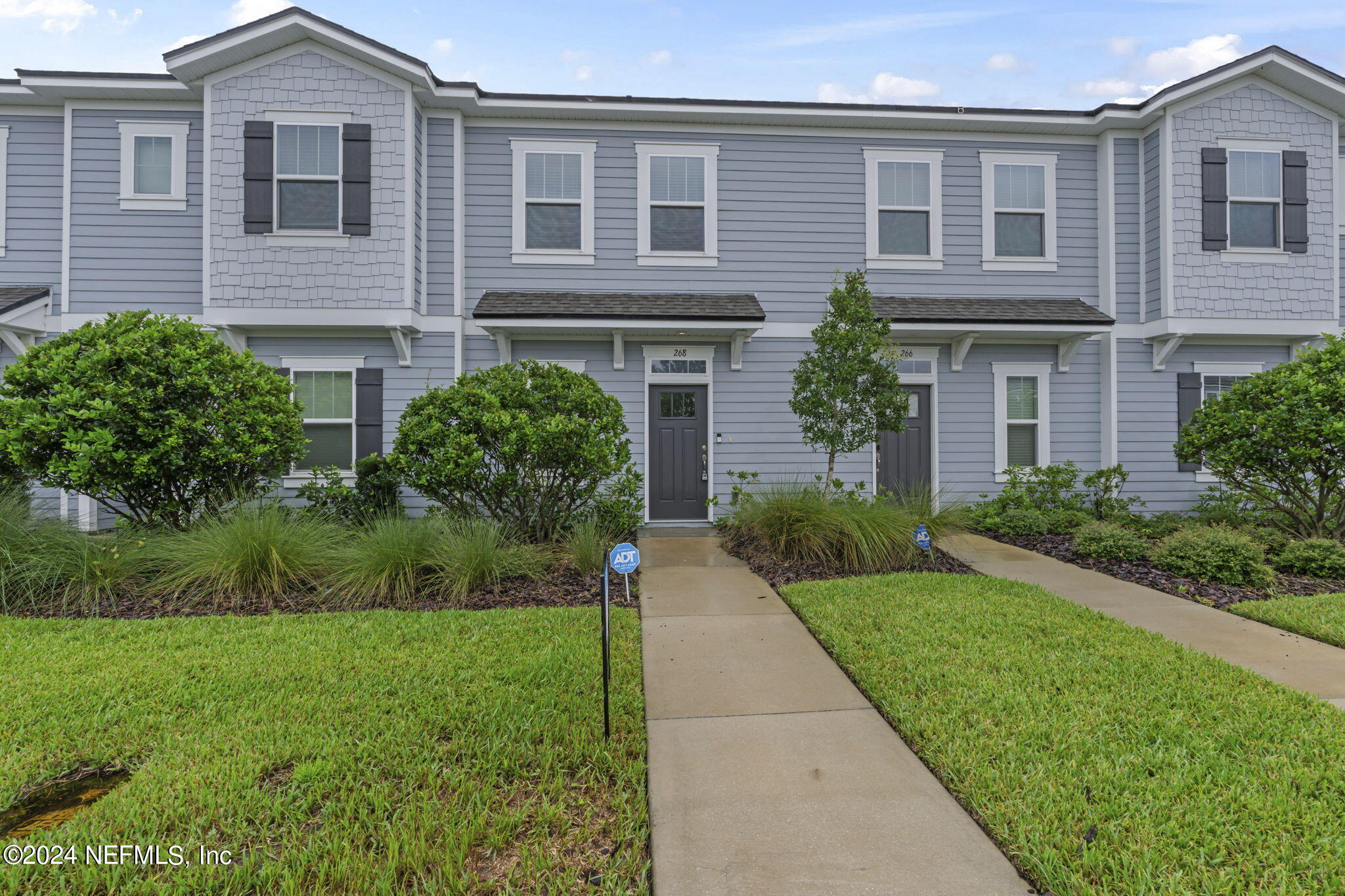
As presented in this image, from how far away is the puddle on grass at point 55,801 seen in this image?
2436 mm

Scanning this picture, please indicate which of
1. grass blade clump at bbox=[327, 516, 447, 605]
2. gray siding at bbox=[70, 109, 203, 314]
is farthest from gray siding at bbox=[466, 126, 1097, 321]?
grass blade clump at bbox=[327, 516, 447, 605]

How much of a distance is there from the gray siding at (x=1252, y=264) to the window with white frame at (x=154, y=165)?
14332 mm

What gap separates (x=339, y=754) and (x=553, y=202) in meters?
8.42

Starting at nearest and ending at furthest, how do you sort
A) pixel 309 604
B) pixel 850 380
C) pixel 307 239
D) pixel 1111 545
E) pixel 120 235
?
pixel 309 604
pixel 1111 545
pixel 850 380
pixel 307 239
pixel 120 235

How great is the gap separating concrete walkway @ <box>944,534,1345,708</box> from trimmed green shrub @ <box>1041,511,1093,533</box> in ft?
5.63

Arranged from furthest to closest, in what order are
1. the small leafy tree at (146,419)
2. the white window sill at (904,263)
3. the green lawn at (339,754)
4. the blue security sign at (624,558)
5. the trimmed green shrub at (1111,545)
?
the white window sill at (904,263) < the trimmed green shrub at (1111,545) < the small leafy tree at (146,419) < the blue security sign at (624,558) < the green lawn at (339,754)

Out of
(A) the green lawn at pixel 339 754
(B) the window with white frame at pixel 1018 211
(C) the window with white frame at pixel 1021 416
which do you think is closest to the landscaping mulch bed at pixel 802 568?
(A) the green lawn at pixel 339 754

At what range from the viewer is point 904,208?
10016 mm

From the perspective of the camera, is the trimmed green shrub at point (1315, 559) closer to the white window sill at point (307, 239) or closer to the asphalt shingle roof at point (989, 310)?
the asphalt shingle roof at point (989, 310)

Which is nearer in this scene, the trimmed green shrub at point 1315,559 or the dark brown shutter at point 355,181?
the trimmed green shrub at point 1315,559

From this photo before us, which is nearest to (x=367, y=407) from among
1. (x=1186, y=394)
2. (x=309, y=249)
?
(x=309, y=249)

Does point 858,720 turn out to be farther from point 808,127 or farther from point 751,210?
point 808,127

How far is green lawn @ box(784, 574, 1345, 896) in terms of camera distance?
2.22m

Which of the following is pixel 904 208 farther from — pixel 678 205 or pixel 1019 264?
pixel 678 205
